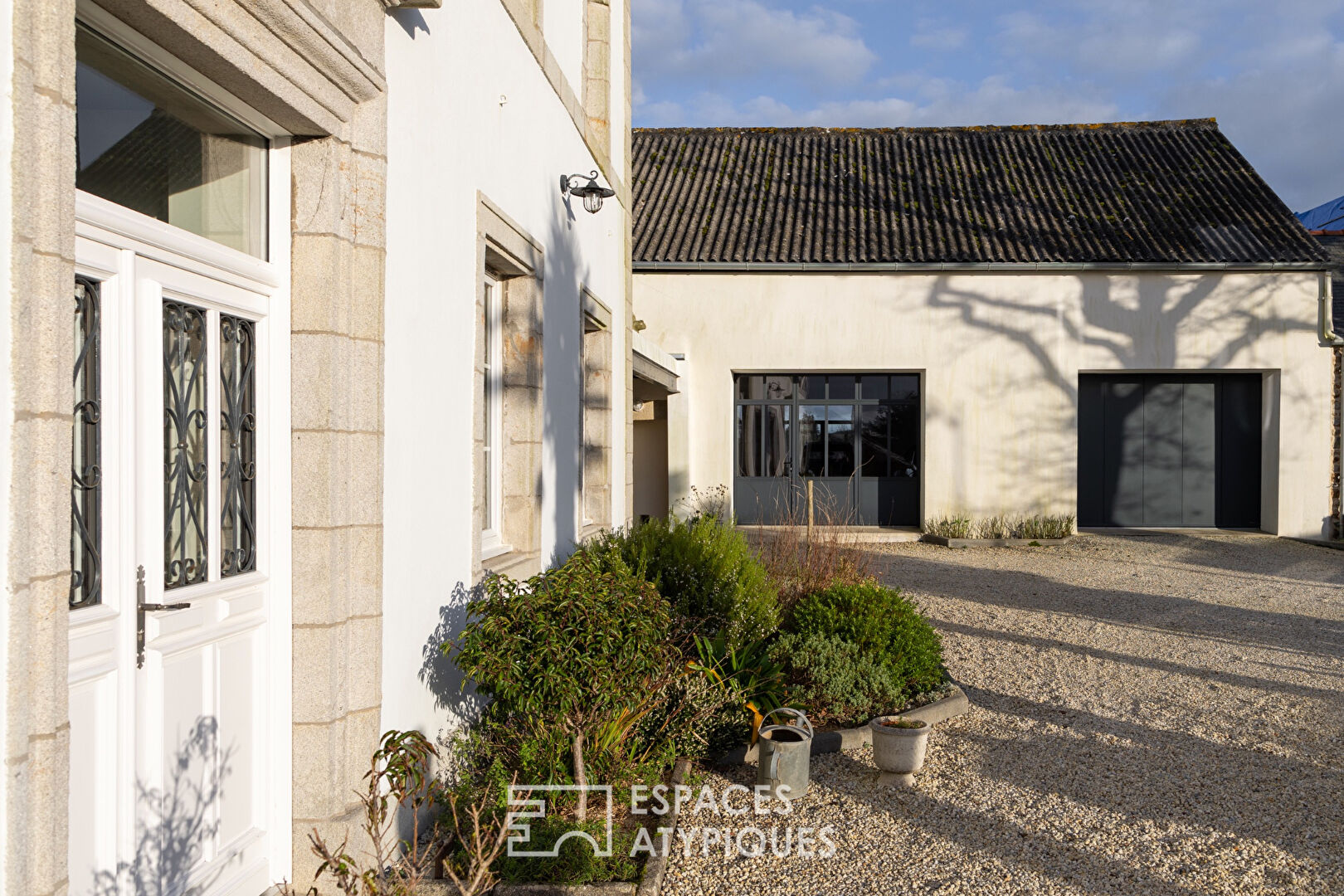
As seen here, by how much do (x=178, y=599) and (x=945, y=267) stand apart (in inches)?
559

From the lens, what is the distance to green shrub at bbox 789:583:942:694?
6234 millimetres

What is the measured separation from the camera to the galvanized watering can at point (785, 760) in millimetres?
4766

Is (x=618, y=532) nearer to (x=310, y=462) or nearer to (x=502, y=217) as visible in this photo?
(x=502, y=217)

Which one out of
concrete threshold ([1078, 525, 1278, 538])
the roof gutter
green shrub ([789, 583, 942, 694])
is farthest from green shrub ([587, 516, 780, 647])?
concrete threshold ([1078, 525, 1278, 538])

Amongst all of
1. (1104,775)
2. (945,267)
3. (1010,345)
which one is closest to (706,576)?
(1104,775)

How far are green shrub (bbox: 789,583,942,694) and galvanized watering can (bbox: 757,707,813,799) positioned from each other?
4.54ft

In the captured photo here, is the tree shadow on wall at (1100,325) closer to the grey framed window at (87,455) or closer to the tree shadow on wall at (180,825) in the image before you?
the tree shadow on wall at (180,825)

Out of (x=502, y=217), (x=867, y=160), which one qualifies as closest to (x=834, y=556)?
(x=502, y=217)

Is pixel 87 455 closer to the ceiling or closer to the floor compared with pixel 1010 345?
closer to the floor

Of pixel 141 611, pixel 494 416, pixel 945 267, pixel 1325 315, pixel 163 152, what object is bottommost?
pixel 141 611

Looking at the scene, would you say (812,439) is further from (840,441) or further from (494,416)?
(494,416)

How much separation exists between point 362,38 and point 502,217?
185 centimetres

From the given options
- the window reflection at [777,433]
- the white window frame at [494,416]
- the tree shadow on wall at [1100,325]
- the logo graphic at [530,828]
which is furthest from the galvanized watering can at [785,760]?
the tree shadow on wall at [1100,325]

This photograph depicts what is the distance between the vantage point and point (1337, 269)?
18516 mm
